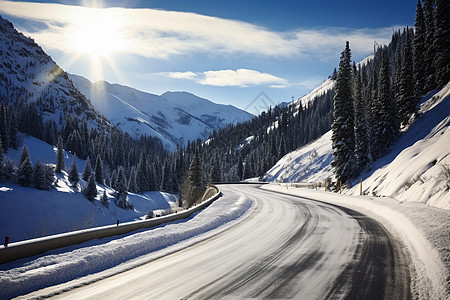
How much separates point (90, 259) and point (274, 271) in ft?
13.1

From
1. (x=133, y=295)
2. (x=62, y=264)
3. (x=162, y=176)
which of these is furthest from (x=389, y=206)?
(x=162, y=176)

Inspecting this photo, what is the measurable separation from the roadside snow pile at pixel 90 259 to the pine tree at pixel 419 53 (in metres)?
35.7

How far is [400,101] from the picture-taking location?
32.7 metres

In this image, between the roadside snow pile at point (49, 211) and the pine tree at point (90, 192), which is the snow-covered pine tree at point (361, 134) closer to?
the roadside snow pile at point (49, 211)

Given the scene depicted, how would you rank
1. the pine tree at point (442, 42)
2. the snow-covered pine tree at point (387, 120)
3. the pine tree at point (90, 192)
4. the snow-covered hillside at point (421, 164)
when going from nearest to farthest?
the snow-covered hillside at point (421, 164) < the snow-covered pine tree at point (387, 120) < the pine tree at point (442, 42) < the pine tree at point (90, 192)

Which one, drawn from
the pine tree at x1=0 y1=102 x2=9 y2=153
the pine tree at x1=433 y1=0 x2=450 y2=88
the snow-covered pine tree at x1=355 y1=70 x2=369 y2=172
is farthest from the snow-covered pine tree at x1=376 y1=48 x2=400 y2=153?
the pine tree at x1=0 y1=102 x2=9 y2=153

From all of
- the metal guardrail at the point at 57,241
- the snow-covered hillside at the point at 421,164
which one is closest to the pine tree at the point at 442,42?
the snow-covered hillside at the point at 421,164

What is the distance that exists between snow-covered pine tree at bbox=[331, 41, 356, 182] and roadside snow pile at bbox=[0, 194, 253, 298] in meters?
23.6

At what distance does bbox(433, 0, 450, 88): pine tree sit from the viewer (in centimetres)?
2938

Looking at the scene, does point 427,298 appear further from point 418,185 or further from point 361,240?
point 418,185

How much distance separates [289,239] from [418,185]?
902 cm

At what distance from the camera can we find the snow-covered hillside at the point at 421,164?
11703mm

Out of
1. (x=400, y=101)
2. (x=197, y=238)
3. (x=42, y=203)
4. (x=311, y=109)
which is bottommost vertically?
(x=42, y=203)

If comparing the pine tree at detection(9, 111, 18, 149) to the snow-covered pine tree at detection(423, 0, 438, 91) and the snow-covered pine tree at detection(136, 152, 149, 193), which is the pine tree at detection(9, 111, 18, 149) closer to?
the snow-covered pine tree at detection(136, 152, 149, 193)
